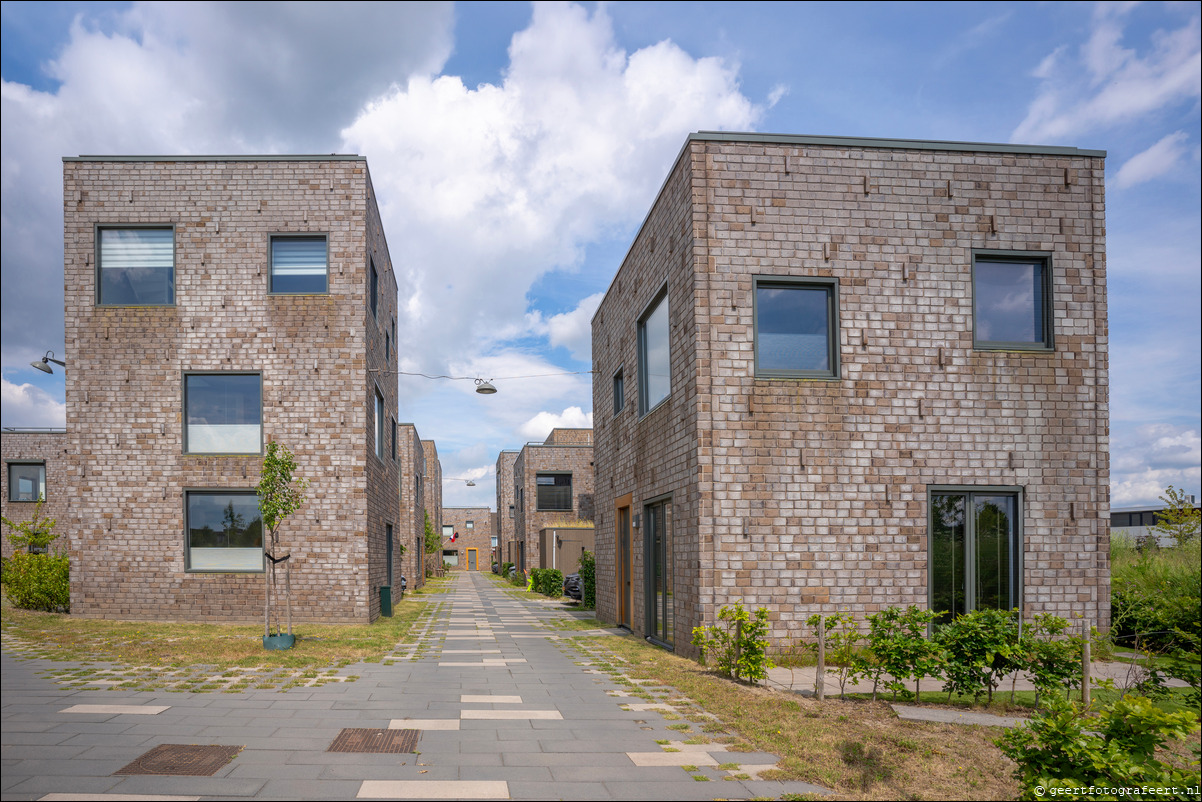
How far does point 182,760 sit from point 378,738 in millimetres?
1341

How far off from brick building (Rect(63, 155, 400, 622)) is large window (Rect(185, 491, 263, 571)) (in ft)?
0.09

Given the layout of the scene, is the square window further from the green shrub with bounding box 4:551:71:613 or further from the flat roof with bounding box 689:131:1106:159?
the flat roof with bounding box 689:131:1106:159

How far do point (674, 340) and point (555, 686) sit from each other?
5010 millimetres

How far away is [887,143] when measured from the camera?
414 inches

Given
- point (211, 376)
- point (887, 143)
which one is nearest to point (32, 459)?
point (211, 376)

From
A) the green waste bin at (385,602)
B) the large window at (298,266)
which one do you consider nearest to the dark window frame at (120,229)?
the large window at (298,266)

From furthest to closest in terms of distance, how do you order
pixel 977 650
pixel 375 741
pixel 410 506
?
pixel 410 506 < pixel 977 650 < pixel 375 741

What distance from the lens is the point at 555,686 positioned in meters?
8.52

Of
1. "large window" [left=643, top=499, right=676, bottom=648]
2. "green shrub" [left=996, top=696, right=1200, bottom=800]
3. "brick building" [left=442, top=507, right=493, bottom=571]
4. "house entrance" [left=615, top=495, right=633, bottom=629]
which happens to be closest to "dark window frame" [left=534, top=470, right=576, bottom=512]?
"house entrance" [left=615, top=495, right=633, bottom=629]

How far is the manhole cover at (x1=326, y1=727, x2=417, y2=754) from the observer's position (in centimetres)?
562

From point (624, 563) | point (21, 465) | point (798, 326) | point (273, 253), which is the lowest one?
point (624, 563)

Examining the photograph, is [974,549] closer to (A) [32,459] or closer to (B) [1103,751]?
(B) [1103,751]

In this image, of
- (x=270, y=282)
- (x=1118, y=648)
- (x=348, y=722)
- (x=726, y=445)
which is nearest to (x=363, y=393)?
(x=270, y=282)

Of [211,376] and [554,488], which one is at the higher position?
[211,376]
